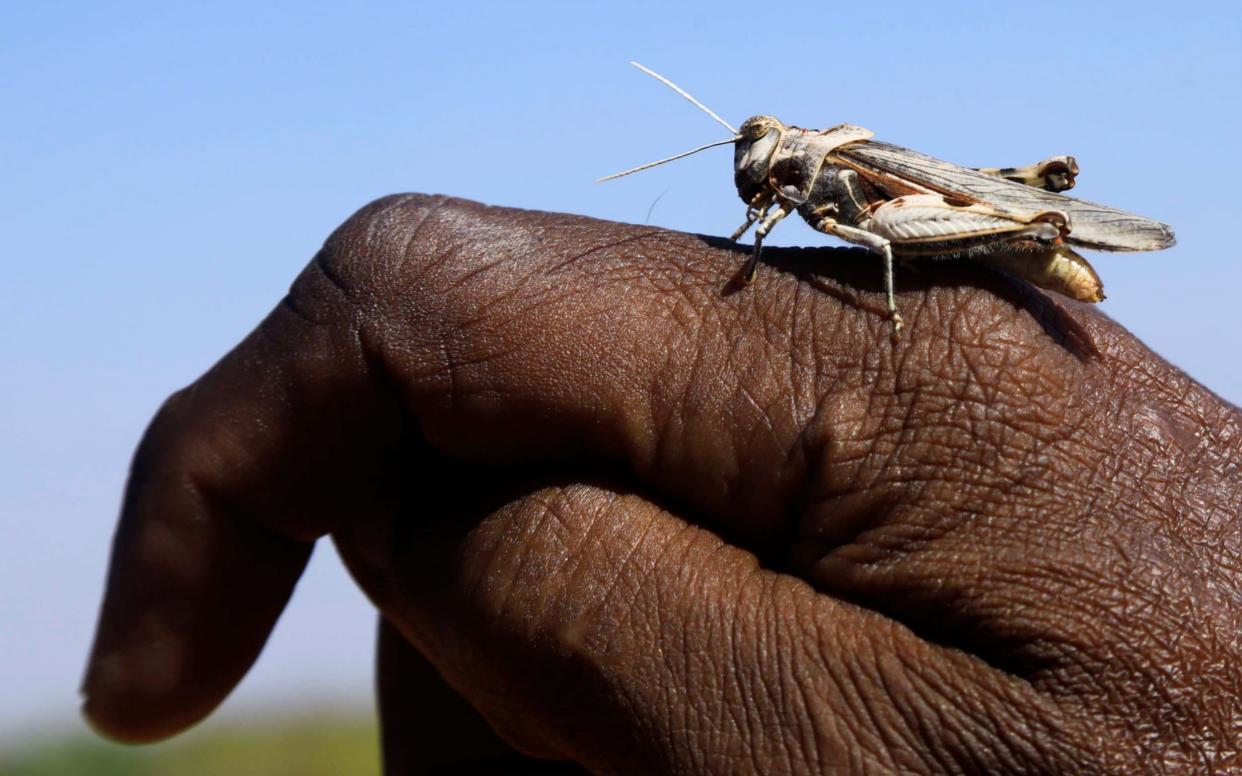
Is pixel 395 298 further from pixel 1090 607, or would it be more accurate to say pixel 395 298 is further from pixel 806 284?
pixel 1090 607

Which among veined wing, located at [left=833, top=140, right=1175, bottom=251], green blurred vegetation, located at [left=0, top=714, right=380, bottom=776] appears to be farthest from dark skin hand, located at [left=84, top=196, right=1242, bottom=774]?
green blurred vegetation, located at [left=0, top=714, right=380, bottom=776]

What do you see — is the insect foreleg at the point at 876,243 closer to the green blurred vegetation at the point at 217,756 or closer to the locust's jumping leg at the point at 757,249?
the locust's jumping leg at the point at 757,249

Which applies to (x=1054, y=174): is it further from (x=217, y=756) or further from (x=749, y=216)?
(x=217, y=756)


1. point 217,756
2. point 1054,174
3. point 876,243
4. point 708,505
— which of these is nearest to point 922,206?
point 876,243

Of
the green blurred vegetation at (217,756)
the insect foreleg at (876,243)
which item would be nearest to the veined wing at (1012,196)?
the insect foreleg at (876,243)

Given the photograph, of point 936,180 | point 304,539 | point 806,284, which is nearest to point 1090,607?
point 806,284

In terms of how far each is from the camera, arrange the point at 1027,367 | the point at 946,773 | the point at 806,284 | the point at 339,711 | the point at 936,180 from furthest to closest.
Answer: the point at 339,711, the point at 936,180, the point at 806,284, the point at 1027,367, the point at 946,773
